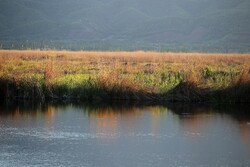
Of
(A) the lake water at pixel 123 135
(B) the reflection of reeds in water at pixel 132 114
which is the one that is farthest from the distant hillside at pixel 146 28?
(A) the lake water at pixel 123 135

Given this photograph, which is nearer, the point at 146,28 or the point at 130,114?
the point at 130,114

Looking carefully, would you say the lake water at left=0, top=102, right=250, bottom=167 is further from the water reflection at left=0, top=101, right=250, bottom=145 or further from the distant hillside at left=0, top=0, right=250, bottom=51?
the distant hillside at left=0, top=0, right=250, bottom=51

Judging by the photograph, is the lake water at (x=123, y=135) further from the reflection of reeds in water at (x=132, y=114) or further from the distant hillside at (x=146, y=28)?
the distant hillside at (x=146, y=28)

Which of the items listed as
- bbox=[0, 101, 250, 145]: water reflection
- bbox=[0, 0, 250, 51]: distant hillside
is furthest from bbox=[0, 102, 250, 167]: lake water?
bbox=[0, 0, 250, 51]: distant hillside

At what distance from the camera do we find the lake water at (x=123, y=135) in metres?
17.3

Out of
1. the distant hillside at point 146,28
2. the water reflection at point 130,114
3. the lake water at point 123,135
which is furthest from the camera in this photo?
the distant hillside at point 146,28

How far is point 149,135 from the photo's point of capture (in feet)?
68.8

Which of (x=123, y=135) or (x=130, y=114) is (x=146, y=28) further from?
(x=123, y=135)

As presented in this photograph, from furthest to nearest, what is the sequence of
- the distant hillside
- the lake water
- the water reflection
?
the distant hillside < the water reflection < the lake water

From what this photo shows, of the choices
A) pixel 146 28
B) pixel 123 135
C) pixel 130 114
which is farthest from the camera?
pixel 146 28

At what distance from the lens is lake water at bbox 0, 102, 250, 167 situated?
56.6 feet

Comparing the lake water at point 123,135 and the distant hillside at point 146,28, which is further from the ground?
the distant hillside at point 146,28

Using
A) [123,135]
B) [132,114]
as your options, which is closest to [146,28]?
[132,114]

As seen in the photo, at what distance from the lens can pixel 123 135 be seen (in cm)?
2081
